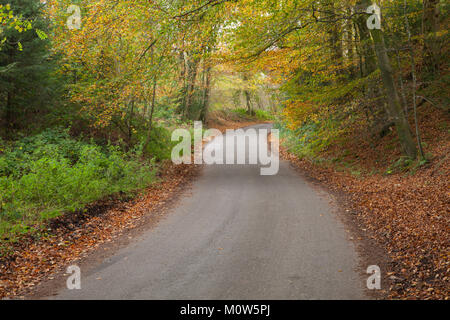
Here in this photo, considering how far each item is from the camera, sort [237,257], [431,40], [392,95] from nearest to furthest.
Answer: [237,257], [392,95], [431,40]

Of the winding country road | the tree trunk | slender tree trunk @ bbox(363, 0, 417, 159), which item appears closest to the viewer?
the winding country road

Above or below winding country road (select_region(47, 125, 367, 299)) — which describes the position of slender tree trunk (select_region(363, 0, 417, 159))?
above

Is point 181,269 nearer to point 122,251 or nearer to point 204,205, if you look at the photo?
point 122,251

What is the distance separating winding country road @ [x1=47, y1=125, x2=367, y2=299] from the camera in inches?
205

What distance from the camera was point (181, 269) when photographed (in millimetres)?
6031

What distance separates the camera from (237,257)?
6492mm

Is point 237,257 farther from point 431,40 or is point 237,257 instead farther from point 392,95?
→ point 431,40

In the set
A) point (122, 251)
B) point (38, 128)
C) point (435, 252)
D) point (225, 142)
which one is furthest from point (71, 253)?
point (225, 142)

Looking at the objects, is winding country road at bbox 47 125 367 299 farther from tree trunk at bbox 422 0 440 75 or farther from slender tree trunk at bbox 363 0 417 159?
tree trunk at bbox 422 0 440 75

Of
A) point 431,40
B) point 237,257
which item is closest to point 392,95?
point 431,40

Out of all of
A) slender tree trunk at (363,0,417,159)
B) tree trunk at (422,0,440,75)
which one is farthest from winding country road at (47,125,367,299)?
tree trunk at (422,0,440,75)

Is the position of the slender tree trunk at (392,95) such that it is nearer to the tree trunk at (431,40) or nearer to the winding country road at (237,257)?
the tree trunk at (431,40)

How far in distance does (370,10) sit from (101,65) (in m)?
10.6

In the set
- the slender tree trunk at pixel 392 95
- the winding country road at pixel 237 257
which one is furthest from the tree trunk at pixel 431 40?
the winding country road at pixel 237 257
